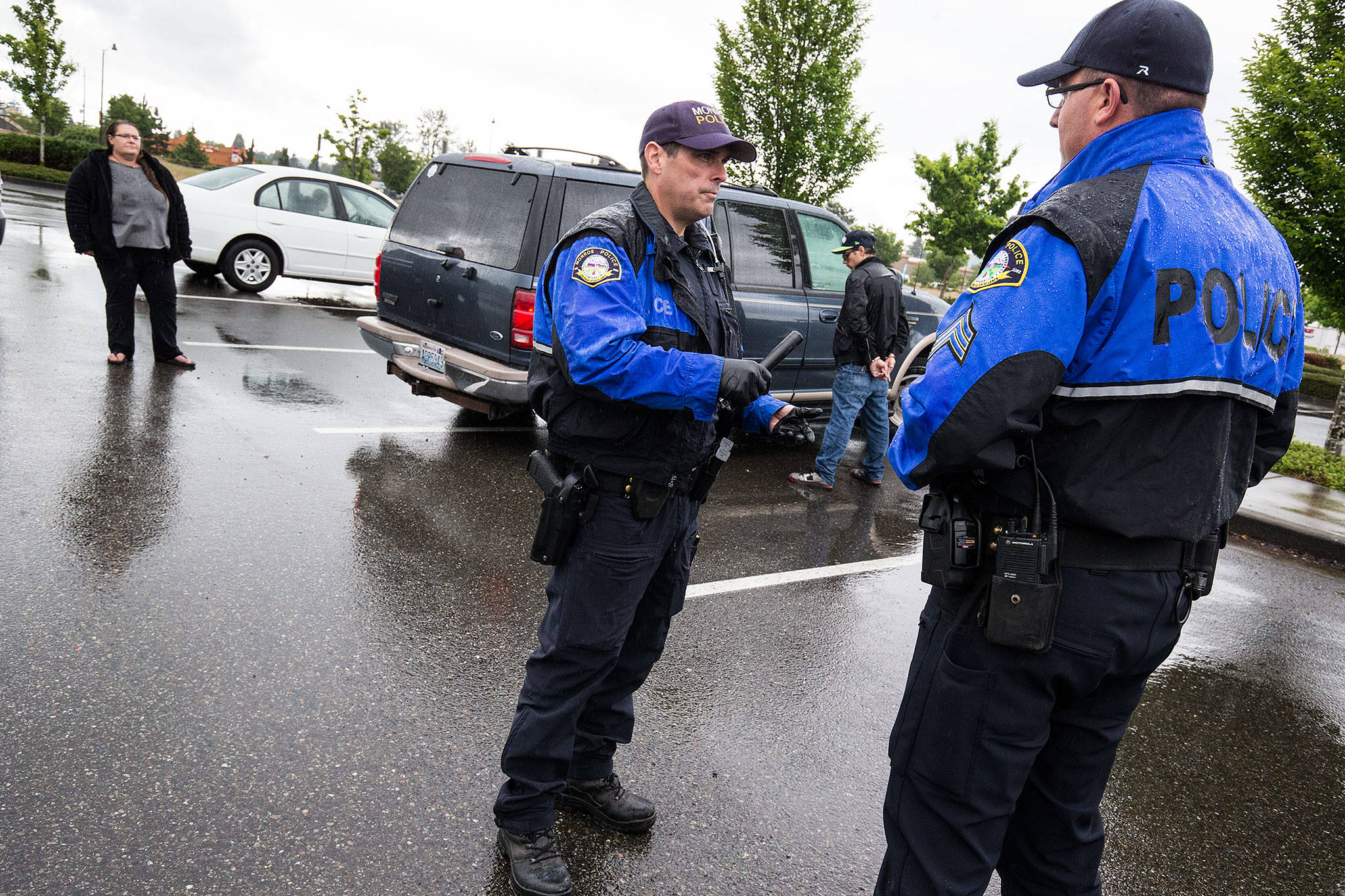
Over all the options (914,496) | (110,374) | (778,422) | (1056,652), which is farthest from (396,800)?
(110,374)

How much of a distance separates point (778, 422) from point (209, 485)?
359cm

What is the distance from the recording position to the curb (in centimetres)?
623

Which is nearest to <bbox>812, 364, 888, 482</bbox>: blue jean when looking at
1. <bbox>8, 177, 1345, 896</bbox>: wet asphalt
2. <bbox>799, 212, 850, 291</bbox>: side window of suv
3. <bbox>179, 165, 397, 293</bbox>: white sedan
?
<bbox>8, 177, 1345, 896</bbox>: wet asphalt

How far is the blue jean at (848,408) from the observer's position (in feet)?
20.8

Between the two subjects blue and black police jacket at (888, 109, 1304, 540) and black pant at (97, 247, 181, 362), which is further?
black pant at (97, 247, 181, 362)

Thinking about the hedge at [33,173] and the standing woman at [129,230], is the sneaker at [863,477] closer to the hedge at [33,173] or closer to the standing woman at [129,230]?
the standing woman at [129,230]

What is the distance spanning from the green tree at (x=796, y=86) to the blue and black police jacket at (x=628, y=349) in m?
18.5

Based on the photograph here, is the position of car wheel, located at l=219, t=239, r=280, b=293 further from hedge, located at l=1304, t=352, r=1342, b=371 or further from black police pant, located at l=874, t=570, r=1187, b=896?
hedge, located at l=1304, t=352, r=1342, b=371

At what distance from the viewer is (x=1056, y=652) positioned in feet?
5.46

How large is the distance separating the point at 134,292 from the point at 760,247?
4958 mm

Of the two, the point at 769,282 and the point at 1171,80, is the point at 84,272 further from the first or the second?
the point at 1171,80

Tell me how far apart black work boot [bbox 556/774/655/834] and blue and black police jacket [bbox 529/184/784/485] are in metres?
0.97

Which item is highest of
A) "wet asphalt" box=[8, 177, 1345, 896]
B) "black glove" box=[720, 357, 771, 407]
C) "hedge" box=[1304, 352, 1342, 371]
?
"hedge" box=[1304, 352, 1342, 371]

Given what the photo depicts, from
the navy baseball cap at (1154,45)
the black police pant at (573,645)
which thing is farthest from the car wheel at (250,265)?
the navy baseball cap at (1154,45)
